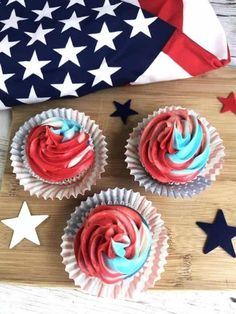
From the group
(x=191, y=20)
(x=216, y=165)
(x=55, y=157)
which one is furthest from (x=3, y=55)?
(x=216, y=165)

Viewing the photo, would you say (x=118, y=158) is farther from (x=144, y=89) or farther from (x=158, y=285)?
(x=158, y=285)

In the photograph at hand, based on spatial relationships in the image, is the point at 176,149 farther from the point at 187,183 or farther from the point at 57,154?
the point at 57,154

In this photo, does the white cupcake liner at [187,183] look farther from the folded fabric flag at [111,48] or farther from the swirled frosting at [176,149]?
the folded fabric flag at [111,48]

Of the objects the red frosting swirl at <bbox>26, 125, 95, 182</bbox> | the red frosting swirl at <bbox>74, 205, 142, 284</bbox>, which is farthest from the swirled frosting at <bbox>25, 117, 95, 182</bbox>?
the red frosting swirl at <bbox>74, 205, 142, 284</bbox>

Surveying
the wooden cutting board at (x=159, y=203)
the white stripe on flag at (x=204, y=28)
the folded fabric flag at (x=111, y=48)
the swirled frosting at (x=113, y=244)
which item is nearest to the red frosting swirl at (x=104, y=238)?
the swirled frosting at (x=113, y=244)

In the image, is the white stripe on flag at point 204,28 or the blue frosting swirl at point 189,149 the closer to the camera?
the blue frosting swirl at point 189,149

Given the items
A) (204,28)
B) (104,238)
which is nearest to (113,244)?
(104,238)

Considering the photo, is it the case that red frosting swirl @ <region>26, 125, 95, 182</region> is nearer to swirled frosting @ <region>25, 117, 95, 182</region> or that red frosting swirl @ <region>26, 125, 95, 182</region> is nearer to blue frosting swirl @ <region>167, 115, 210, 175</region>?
swirled frosting @ <region>25, 117, 95, 182</region>
